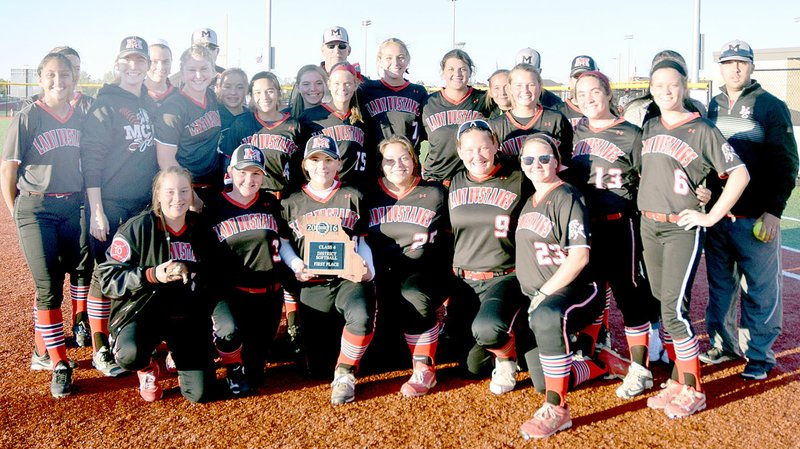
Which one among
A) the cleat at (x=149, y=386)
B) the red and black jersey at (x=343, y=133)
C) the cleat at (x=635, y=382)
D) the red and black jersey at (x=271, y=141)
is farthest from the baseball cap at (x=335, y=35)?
the cleat at (x=635, y=382)

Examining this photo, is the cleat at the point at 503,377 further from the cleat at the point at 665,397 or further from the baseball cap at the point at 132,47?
the baseball cap at the point at 132,47

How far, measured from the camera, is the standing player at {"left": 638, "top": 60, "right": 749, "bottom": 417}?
3564mm

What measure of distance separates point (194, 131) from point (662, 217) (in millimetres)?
3457

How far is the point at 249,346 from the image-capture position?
411 centimetres

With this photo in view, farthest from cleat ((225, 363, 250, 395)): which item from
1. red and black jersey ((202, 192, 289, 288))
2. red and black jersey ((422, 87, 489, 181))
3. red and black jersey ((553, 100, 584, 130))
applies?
red and black jersey ((553, 100, 584, 130))

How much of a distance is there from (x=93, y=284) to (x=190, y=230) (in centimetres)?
86

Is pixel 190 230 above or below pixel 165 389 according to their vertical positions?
above

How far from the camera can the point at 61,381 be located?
12.8 ft

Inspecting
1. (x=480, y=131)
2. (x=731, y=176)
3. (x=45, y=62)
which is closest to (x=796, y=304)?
(x=731, y=176)

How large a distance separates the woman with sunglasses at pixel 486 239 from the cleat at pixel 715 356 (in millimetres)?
Result: 1483

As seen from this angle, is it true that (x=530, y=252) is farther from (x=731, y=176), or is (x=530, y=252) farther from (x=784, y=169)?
(x=784, y=169)

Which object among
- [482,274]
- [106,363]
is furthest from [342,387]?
Result: [106,363]

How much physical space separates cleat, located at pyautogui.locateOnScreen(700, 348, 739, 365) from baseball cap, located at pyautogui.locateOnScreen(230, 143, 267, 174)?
134 inches

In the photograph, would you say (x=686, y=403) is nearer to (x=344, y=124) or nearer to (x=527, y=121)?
(x=527, y=121)
